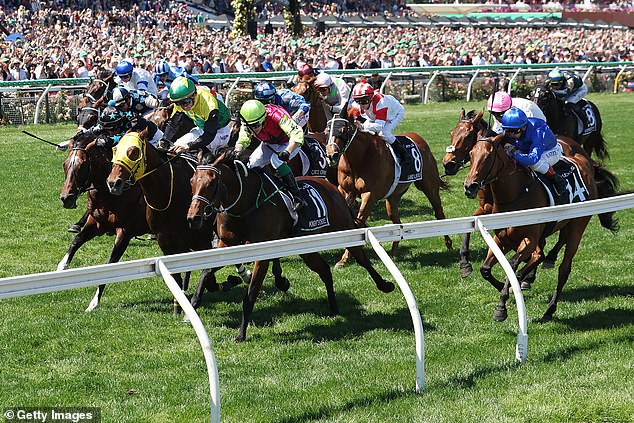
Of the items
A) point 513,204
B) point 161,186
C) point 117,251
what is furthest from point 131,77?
point 513,204

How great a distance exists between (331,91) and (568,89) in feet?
13.2

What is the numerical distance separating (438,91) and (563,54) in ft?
33.2

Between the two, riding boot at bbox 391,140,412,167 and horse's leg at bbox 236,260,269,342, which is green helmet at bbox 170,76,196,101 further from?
riding boot at bbox 391,140,412,167

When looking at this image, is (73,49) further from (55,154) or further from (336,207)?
(336,207)

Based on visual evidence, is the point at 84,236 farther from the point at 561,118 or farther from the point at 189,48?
the point at 189,48

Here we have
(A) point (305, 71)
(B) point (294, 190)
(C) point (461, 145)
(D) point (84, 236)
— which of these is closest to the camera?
(B) point (294, 190)

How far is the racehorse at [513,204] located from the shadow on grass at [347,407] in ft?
7.18

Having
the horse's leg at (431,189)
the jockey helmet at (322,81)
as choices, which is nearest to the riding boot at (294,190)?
the horse's leg at (431,189)

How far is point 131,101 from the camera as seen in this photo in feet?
32.2

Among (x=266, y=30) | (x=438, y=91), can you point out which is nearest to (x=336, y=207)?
(x=438, y=91)

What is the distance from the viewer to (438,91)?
2561cm

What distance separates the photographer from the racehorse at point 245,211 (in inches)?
283

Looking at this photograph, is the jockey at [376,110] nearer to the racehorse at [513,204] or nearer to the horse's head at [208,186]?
the racehorse at [513,204]

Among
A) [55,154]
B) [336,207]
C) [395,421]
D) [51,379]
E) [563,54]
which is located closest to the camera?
[395,421]
